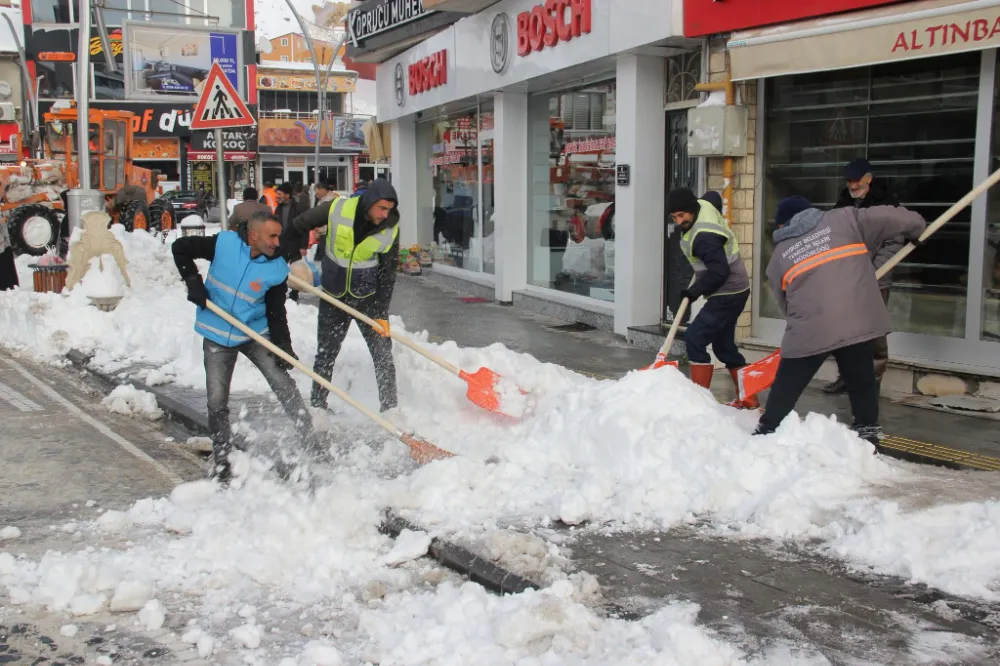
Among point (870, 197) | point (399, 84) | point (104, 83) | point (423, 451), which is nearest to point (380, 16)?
point (399, 84)

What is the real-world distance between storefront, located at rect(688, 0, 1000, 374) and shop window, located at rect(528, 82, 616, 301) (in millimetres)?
2997

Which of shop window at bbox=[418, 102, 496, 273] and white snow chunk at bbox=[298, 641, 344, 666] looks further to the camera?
shop window at bbox=[418, 102, 496, 273]

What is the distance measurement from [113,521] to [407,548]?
1.74 metres

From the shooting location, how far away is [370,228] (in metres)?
7.21

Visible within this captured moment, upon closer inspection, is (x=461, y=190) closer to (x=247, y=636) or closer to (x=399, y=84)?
(x=399, y=84)

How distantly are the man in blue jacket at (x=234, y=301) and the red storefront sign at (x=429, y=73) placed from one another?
10.8m

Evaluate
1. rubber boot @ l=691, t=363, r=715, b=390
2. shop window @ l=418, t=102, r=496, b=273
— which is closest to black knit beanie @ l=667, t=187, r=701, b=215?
rubber boot @ l=691, t=363, r=715, b=390

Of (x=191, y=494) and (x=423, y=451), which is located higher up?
(x=423, y=451)

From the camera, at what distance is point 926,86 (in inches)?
328

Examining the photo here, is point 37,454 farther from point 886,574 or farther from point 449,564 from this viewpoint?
point 886,574

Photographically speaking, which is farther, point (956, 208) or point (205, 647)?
point (956, 208)

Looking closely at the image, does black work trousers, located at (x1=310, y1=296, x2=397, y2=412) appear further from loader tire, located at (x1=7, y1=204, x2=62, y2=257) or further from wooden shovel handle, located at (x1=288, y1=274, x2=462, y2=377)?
loader tire, located at (x1=7, y1=204, x2=62, y2=257)

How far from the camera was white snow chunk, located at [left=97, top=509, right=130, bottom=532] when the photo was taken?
216 inches

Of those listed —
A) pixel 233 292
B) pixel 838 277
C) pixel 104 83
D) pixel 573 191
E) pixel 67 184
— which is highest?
pixel 104 83
